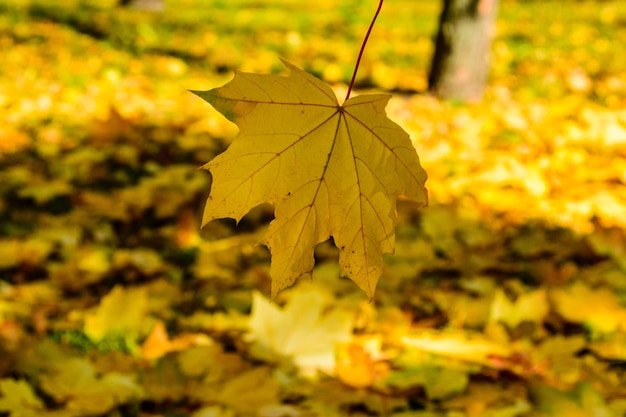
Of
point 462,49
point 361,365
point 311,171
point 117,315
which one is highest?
point 311,171

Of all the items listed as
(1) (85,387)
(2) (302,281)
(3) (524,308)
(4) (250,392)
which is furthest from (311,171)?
(2) (302,281)

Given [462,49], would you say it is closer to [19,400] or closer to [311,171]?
[19,400]

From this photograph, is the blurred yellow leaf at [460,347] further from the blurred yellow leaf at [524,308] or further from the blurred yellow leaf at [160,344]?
the blurred yellow leaf at [160,344]

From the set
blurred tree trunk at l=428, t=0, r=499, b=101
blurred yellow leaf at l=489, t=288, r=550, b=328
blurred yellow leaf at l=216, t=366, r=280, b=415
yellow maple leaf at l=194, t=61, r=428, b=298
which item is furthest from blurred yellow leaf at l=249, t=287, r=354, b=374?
blurred tree trunk at l=428, t=0, r=499, b=101

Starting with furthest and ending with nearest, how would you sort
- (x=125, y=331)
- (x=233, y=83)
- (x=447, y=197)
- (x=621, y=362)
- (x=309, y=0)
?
1. (x=309, y=0)
2. (x=447, y=197)
3. (x=125, y=331)
4. (x=621, y=362)
5. (x=233, y=83)

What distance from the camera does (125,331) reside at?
6.00 ft

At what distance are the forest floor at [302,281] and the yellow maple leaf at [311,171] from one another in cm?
31

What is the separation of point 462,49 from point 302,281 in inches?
111

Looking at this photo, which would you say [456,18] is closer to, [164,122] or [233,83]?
[164,122]

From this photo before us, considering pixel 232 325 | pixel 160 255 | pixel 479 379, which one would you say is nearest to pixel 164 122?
pixel 160 255

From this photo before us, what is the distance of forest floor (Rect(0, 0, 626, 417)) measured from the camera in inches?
59.3

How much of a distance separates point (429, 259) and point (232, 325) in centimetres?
71

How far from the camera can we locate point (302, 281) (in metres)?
2.06

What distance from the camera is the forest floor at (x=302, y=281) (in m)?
1.51
